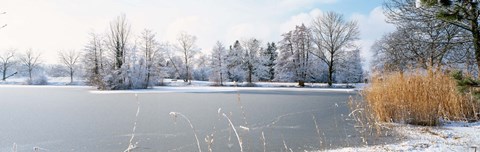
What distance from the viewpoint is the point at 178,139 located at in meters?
4.67

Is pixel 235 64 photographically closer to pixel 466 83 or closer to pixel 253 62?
pixel 253 62

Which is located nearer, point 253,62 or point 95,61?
point 95,61

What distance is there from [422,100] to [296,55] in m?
26.3

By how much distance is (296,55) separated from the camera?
3178cm

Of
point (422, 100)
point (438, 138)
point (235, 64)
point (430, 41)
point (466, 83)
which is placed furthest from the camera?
point (235, 64)

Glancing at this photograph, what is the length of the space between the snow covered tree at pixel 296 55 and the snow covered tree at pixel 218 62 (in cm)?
651

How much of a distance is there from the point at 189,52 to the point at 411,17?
113ft


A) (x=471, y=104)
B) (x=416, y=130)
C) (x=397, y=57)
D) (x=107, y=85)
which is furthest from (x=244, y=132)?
(x=107, y=85)

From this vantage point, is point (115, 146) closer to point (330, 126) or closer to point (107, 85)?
point (330, 126)

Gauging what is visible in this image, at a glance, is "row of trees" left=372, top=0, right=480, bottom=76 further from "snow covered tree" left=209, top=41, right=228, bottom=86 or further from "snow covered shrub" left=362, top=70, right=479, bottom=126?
"snow covered tree" left=209, top=41, right=228, bottom=86

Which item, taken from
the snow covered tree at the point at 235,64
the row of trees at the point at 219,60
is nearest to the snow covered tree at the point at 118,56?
the row of trees at the point at 219,60

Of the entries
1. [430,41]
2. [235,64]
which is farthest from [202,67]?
[430,41]

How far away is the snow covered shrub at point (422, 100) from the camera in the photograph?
5.71 metres

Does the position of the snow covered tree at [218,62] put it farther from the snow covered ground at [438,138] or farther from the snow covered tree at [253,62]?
the snow covered ground at [438,138]
